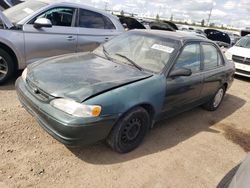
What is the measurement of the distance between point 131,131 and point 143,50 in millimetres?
1348

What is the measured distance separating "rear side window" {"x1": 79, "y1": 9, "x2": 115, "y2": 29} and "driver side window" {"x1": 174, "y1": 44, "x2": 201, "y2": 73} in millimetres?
2786

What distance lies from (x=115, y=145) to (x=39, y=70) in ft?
4.77

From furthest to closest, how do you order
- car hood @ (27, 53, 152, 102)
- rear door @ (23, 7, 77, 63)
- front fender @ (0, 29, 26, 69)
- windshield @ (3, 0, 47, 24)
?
1. windshield @ (3, 0, 47, 24)
2. rear door @ (23, 7, 77, 63)
3. front fender @ (0, 29, 26, 69)
4. car hood @ (27, 53, 152, 102)

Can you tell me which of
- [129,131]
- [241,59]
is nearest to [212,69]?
[129,131]

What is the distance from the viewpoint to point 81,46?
238 inches

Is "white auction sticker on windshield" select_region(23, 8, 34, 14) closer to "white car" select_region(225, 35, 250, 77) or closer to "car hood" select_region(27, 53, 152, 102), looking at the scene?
"car hood" select_region(27, 53, 152, 102)

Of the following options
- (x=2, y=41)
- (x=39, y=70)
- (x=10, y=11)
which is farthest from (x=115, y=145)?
(x=10, y=11)

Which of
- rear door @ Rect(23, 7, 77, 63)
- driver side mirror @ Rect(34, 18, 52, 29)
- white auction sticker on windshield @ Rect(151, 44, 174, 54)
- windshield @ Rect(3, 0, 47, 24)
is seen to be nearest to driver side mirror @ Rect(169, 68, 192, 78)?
white auction sticker on windshield @ Rect(151, 44, 174, 54)

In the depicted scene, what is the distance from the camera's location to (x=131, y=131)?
3.51 meters

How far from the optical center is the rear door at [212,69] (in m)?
4.71

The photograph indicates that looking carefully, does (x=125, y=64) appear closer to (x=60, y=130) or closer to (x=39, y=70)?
(x=39, y=70)

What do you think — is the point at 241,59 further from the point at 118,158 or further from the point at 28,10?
the point at 118,158

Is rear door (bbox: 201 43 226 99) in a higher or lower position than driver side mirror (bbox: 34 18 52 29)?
lower

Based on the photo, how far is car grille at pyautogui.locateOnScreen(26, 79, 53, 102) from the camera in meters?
3.04
